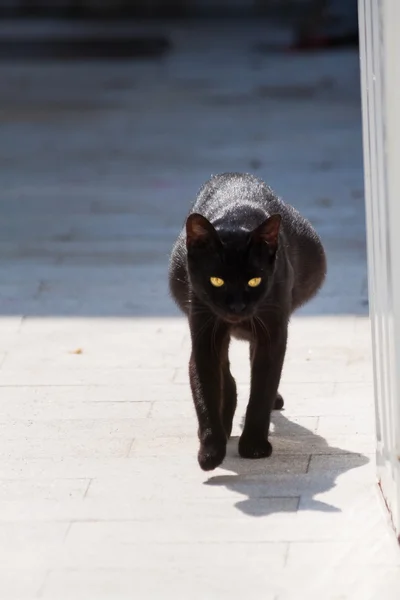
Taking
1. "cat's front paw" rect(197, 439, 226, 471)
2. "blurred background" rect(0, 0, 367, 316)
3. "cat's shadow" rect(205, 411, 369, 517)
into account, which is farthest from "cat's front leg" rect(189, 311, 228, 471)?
"blurred background" rect(0, 0, 367, 316)

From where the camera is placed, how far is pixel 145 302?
19.6 feet

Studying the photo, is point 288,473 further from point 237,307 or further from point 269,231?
point 269,231

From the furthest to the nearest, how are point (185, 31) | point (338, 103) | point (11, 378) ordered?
point (185, 31) < point (338, 103) < point (11, 378)

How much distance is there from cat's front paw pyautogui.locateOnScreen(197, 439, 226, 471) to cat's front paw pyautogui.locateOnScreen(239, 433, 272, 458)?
13 cm

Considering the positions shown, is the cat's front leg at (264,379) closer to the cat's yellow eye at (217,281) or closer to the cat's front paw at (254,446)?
the cat's front paw at (254,446)

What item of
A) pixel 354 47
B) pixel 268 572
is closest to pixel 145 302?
pixel 268 572

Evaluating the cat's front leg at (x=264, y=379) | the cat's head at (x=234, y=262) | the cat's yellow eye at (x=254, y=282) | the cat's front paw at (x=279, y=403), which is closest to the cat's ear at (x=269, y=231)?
the cat's head at (x=234, y=262)

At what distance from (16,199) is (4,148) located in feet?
5.16

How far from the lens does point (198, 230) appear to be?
3.86 meters

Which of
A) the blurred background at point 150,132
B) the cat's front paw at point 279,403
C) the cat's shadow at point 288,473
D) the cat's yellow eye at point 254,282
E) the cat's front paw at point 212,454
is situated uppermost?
the cat's yellow eye at point 254,282

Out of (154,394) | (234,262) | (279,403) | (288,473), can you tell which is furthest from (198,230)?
(154,394)

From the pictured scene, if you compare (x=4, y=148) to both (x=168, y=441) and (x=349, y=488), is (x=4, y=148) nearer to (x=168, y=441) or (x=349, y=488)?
(x=168, y=441)

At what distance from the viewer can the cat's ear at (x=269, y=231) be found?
3.83 metres

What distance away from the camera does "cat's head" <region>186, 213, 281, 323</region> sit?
3.85m
